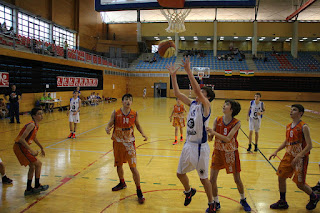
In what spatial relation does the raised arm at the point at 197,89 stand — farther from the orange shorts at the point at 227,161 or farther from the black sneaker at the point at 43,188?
the black sneaker at the point at 43,188

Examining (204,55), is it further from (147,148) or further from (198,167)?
(198,167)

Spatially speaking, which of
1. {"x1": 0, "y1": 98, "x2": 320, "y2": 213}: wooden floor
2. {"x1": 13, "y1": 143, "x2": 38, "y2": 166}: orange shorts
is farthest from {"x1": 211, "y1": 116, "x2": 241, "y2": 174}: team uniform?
{"x1": 13, "y1": 143, "x2": 38, "y2": 166}: orange shorts

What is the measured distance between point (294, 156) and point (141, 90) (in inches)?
1282

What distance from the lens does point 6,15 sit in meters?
19.8

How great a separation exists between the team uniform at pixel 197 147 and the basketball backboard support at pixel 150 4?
5.93 m

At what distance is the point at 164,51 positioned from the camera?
620cm

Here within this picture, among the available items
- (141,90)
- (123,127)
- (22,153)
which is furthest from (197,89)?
(141,90)

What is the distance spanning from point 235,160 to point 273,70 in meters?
33.6

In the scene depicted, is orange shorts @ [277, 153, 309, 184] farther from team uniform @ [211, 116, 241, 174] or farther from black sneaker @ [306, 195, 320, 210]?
team uniform @ [211, 116, 241, 174]

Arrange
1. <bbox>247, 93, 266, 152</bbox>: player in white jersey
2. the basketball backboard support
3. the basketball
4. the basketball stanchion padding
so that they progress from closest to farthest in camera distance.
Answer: the basketball
<bbox>247, 93, 266, 152</bbox>: player in white jersey
the basketball stanchion padding
the basketball backboard support

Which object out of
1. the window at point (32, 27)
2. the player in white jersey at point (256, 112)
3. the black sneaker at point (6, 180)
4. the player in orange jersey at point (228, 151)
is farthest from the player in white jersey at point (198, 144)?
the window at point (32, 27)

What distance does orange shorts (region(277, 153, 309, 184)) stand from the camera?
12.9 feet

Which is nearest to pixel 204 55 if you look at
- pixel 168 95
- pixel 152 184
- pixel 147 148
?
pixel 168 95

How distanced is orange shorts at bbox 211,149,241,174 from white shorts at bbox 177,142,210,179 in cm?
52
